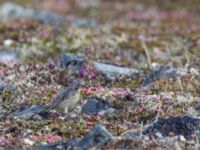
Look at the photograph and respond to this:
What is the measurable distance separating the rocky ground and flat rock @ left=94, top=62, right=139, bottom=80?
0.02 meters

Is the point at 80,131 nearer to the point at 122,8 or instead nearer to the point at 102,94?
the point at 102,94

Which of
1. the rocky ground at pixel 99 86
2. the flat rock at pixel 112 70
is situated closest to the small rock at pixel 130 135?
the rocky ground at pixel 99 86

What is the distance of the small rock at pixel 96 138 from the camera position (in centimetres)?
1165

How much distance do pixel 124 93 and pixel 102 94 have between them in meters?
0.54

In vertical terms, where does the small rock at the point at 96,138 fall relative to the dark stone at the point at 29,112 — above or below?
below

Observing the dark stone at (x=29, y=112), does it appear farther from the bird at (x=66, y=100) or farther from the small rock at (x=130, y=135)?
the small rock at (x=130, y=135)

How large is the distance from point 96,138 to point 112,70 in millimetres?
6630

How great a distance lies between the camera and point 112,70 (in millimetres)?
18250

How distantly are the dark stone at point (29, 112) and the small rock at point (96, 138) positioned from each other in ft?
6.87

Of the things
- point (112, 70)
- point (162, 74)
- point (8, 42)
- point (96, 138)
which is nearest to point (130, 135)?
point (96, 138)

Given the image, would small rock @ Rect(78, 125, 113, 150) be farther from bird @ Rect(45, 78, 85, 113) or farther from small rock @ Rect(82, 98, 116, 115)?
small rock @ Rect(82, 98, 116, 115)

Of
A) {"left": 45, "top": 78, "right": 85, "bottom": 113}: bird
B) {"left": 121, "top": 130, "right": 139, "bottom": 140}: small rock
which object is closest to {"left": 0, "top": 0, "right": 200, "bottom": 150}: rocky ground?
{"left": 121, "top": 130, "right": 139, "bottom": 140}: small rock

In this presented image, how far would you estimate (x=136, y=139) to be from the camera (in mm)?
11867

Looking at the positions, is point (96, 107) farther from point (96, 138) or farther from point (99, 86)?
point (96, 138)
